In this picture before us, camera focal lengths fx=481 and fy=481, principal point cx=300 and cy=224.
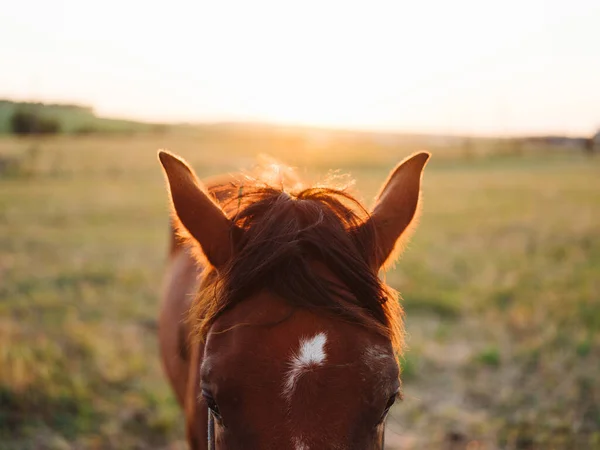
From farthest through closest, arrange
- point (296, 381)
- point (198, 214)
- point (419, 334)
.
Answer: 1. point (419, 334)
2. point (198, 214)
3. point (296, 381)

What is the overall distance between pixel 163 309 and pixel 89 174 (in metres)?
30.2

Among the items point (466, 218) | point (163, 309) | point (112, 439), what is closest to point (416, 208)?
point (163, 309)

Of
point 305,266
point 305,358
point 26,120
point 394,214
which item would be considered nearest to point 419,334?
point 394,214

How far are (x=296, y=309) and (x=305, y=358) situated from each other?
0.20 metres

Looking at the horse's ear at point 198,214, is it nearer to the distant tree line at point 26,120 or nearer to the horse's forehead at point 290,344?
the horse's forehead at point 290,344

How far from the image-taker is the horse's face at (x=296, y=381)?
4.99 ft

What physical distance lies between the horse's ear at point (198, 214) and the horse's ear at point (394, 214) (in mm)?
567

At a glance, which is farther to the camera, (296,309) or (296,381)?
(296,309)

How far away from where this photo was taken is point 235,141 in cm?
6275

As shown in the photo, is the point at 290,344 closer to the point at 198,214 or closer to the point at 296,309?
the point at 296,309

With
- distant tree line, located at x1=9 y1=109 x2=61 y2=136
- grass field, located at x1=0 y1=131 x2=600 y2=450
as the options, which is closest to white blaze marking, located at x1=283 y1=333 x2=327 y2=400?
grass field, located at x1=0 y1=131 x2=600 y2=450

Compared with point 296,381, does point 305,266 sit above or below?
above

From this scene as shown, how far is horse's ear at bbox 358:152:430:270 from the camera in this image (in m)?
1.98

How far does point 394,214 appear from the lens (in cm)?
206
